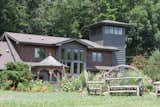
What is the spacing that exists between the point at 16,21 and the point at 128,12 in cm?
1879

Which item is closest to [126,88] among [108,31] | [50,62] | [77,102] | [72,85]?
[77,102]

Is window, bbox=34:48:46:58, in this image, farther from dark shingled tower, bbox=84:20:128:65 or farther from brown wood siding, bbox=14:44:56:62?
dark shingled tower, bbox=84:20:128:65

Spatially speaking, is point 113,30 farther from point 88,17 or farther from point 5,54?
point 5,54

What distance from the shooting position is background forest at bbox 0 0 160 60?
6312 centimetres

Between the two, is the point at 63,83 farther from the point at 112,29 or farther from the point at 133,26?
the point at 133,26

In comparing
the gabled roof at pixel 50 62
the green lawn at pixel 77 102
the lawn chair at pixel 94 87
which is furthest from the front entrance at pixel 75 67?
the green lawn at pixel 77 102

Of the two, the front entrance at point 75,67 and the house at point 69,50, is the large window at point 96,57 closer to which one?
the house at point 69,50

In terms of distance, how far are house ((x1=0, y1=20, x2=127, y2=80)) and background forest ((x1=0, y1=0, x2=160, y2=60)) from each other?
8142 mm

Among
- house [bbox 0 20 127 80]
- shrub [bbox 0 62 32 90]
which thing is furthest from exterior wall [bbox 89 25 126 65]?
shrub [bbox 0 62 32 90]

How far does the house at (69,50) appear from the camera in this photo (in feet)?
151

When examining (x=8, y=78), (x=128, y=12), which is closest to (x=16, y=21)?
(x=128, y=12)

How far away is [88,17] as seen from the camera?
215 feet

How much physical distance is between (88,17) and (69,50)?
17804 mm

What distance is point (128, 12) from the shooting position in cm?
6669
